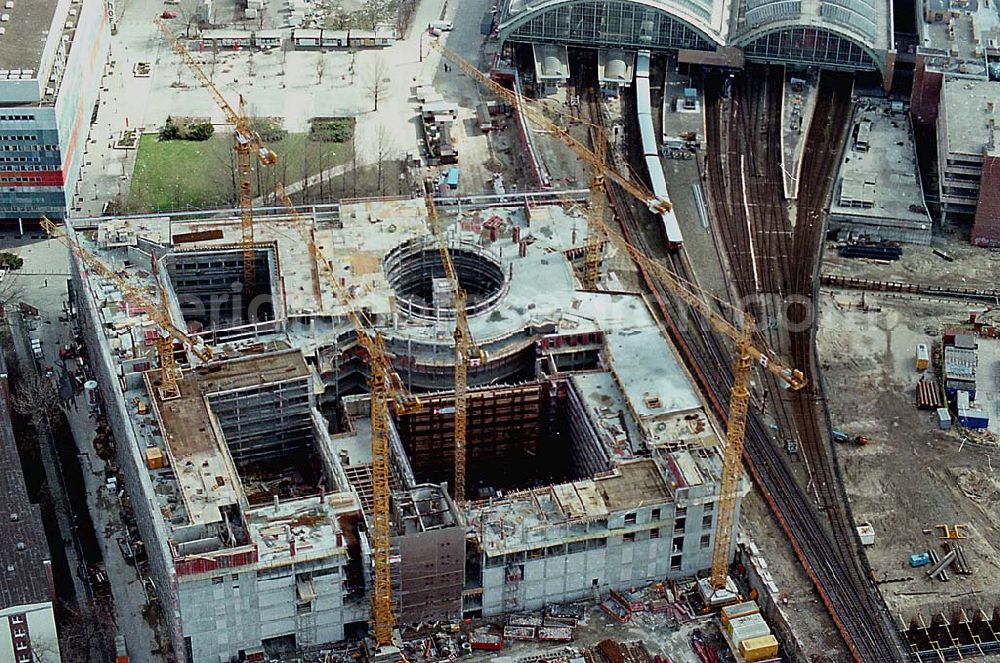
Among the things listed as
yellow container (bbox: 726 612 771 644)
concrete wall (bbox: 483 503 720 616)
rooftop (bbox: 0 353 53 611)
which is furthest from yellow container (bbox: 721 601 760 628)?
rooftop (bbox: 0 353 53 611)

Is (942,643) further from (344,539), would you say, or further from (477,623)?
(344,539)

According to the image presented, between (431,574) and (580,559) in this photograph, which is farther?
(580,559)

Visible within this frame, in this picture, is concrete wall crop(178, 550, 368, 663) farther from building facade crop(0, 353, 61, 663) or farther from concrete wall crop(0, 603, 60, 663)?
building facade crop(0, 353, 61, 663)

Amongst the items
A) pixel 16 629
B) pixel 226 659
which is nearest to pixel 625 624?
pixel 226 659

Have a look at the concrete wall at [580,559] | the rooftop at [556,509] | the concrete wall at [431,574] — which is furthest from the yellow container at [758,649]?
the concrete wall at [431,574]

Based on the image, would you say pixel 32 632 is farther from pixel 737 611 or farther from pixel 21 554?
pixel 737 611

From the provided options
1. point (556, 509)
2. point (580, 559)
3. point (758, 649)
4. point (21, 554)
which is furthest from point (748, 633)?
point (21, 554)
